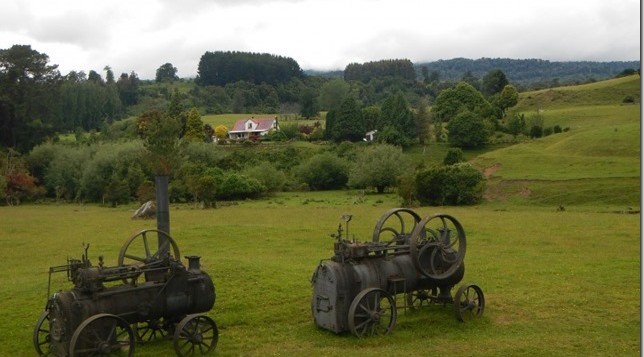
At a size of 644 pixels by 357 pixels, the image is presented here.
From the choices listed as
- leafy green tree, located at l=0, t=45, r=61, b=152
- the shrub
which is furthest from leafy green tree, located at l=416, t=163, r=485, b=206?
leafy green tree, located at l=0, t=45, r=61, b=152

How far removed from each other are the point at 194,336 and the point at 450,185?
1554 inches

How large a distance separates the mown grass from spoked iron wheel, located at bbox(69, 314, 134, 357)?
1.44 meters

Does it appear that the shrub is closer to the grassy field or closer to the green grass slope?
the green grass slope

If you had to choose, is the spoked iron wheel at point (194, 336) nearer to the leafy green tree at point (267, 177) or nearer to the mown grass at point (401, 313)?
the mown grass at point (401, 313)

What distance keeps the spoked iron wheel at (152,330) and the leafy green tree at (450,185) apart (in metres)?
38.2

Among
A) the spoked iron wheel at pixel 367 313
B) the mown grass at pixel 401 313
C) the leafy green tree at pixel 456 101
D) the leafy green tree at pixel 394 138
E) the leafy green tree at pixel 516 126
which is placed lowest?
the mown grass at pixel 401 313

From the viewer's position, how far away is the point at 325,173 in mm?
71125

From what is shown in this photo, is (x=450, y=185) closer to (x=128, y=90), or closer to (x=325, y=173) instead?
(x=325, y=173)

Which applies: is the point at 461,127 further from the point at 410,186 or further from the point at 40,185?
the point at 40,185

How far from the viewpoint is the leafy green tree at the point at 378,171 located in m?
64.7

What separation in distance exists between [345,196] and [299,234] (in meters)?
26.8

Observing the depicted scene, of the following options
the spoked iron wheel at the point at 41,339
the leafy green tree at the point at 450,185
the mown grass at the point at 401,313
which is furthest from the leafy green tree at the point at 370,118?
the spoked iron wheel at the point at 41,339

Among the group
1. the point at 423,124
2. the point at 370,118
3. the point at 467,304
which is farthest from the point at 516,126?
the point at 467,304

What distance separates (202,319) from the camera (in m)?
17.0
